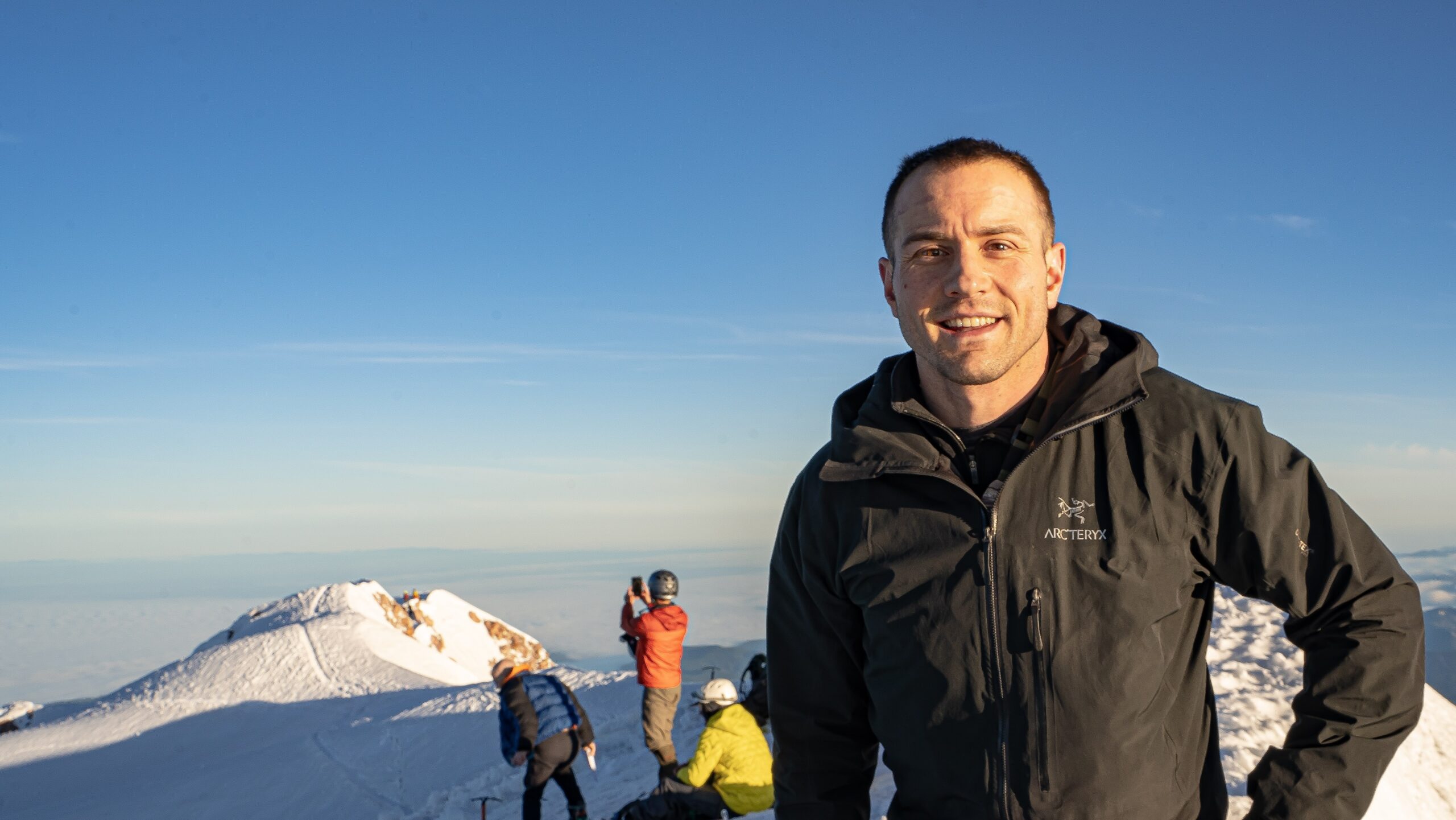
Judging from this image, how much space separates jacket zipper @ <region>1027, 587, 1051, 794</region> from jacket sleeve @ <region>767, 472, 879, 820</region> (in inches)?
17.4

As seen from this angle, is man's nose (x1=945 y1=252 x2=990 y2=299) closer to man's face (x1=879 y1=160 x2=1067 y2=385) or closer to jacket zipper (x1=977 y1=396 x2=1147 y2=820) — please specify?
man's face (x1=879 y1=160 x2=1067 y2=385)

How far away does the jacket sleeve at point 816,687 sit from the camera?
2230 millimetres

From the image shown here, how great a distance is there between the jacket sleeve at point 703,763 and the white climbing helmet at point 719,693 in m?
0.86

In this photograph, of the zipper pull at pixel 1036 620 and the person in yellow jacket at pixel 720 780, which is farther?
the person in yellow jacket at pixel 720 780

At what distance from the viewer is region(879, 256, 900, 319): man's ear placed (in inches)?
88.0

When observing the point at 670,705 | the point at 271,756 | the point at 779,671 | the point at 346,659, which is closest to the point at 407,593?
the point at 346,659

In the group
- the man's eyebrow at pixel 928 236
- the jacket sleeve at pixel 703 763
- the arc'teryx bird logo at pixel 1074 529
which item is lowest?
the jacket sleeve at pixel 703 763

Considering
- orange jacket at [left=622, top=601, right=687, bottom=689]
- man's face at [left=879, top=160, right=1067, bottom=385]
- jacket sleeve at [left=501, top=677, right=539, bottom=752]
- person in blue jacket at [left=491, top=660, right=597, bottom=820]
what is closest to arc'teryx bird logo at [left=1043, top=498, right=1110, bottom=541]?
man's face at [left=879, top=160, right=1067, bottom=385]

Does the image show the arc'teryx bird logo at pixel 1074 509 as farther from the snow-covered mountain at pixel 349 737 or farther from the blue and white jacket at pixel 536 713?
the blue and white jacket at pixel 536 713

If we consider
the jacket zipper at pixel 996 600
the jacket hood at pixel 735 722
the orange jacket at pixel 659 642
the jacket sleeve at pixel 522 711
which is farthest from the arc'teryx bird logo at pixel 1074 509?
the orange jacket at pixel 659 642

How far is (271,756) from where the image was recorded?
13.4m

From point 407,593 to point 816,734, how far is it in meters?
25.3

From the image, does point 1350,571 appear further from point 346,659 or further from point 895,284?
point 346,659

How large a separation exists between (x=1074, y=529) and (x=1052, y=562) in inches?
3.3
